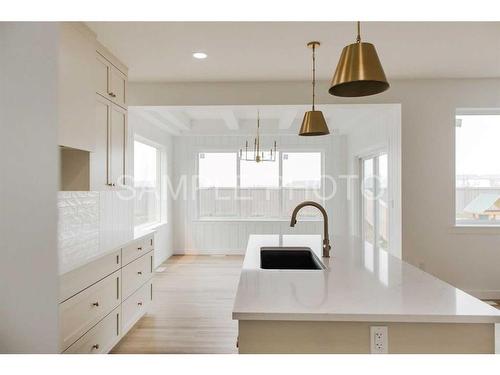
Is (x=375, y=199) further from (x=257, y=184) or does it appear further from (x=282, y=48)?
(x=282, y=48)

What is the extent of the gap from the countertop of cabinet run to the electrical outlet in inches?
1.8

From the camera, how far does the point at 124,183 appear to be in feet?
10.7

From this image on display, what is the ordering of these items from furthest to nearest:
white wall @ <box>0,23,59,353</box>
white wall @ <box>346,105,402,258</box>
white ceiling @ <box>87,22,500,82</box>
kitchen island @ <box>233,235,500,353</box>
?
white wall @ <box>346,105,402,258</box>
white ceiling @ <box>87,22,500,82</box>
white wall @ <box>0,23,59,353</box>
kitchen island @ <box>233,235,500,353</box>

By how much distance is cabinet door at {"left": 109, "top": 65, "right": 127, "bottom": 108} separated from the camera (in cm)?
307

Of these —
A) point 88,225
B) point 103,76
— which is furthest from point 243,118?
point 88,225

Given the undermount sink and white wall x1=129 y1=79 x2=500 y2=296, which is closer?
the undermount sink

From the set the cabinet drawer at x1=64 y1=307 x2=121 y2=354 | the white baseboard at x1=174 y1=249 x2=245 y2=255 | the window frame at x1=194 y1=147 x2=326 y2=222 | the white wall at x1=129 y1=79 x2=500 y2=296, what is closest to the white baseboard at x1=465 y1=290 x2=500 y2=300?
the white wall at x1=129 y1=79 x2=500 y2=296

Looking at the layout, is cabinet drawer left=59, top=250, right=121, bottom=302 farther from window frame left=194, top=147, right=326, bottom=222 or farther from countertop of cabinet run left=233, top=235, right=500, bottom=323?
window frame left=194, top=147, right=326, bottom=222

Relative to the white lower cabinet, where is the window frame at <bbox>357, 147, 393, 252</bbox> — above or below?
above

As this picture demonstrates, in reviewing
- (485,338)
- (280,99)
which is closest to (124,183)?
(280,99)

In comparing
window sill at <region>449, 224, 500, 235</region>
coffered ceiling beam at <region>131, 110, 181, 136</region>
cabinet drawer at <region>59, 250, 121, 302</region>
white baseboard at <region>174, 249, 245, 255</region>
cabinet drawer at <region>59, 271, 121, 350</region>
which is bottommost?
white baseboard at <region>174, 249, 245, 255</region>

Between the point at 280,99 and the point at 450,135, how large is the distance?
195cm

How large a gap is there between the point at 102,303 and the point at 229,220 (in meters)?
4.32
